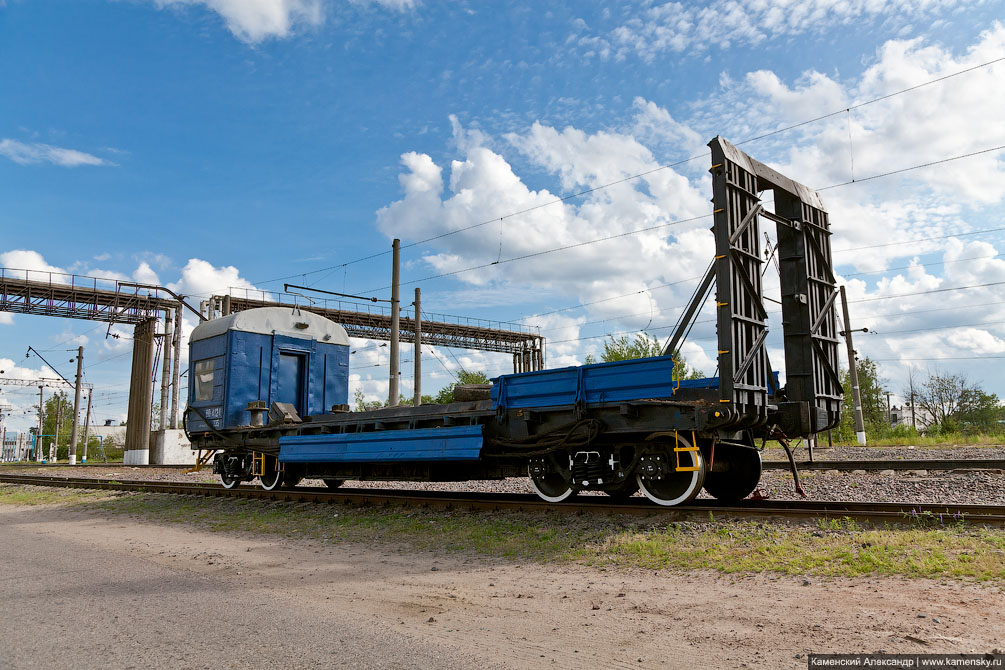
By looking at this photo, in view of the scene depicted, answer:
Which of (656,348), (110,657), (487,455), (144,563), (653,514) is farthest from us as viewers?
(656,348)

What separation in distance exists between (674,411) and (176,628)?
18.0 ft

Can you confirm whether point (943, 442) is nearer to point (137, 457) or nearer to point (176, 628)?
point (176, 628)

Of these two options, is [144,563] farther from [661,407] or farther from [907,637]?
[907,637]

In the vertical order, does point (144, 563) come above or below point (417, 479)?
below

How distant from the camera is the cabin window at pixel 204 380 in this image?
14664 mm

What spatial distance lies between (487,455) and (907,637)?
6.20 metres

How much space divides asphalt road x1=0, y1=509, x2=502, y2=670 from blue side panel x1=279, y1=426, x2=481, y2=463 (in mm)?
3868

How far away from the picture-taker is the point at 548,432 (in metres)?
8.78

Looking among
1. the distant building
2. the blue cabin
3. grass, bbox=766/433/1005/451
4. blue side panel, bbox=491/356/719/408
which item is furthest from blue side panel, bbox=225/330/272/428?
the distant building

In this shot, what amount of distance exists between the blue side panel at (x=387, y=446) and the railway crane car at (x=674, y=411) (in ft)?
0.08

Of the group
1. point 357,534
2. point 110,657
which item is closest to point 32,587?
point 110,657

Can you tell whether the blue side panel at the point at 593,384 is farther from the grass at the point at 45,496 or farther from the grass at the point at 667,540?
the grass at the point at 45,496

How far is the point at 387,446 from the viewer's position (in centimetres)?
1054

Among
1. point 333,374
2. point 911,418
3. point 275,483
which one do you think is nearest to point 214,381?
point 333,374
